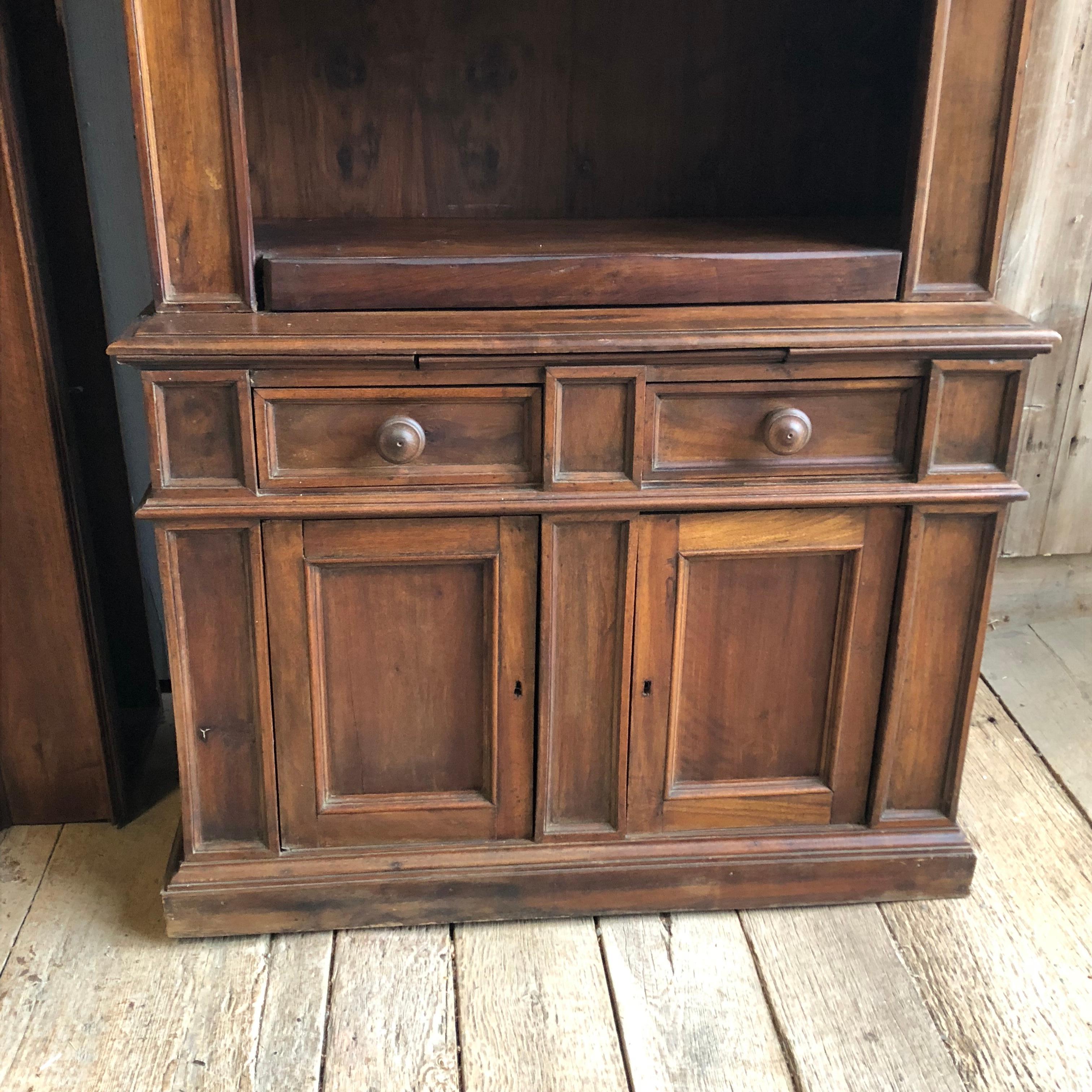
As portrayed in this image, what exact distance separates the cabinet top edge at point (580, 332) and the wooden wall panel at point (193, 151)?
2.0 inches

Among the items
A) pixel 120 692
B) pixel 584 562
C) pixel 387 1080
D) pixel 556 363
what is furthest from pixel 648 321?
pixel 120 692

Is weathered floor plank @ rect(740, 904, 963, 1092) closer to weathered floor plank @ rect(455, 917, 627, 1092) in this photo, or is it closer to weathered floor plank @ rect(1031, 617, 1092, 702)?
weathered floor plank @ rect(455, 917, 627, 1092)

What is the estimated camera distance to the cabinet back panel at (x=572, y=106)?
1.70 metres

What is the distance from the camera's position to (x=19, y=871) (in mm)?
1712

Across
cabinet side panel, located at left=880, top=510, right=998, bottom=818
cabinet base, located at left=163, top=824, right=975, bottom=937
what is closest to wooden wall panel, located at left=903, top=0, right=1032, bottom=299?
cabinet side panel, located at left=880, top=510, right=998, bottom=818

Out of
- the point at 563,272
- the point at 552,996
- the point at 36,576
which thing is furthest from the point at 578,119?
the point at 552,996

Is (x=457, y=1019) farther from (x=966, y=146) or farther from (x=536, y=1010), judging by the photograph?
(x=966, y=146)

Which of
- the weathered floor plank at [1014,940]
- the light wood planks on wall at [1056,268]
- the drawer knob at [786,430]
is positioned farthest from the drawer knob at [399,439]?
the light wood planks on wall at [1056,268]

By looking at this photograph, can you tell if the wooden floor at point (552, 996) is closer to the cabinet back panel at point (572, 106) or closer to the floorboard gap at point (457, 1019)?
the floorboard gap at point (457, 1019)

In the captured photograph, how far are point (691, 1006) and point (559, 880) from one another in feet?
0.81

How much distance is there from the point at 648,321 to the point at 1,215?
0.88 metres

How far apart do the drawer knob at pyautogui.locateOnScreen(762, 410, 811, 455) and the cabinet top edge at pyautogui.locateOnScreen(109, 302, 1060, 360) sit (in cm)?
8

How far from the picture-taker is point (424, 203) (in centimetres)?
178

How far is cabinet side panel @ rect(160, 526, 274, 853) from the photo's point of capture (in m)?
1.42
